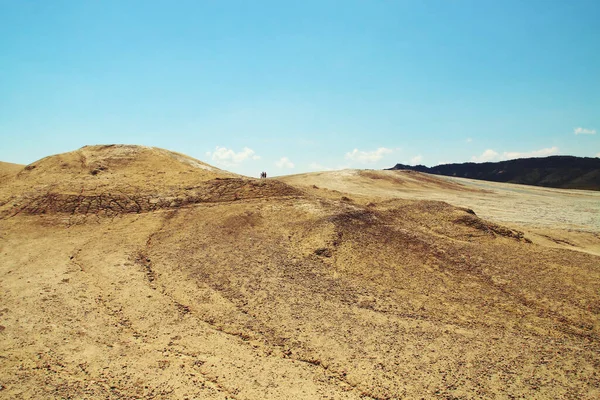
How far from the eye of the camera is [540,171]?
69.2 m

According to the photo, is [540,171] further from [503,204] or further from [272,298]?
[272,298]

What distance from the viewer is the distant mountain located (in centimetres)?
6066

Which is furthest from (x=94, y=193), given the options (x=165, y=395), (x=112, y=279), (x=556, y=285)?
(x=556, y=285)

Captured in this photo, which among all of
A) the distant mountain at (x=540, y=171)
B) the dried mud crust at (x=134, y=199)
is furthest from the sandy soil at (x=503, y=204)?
the distant mountain at (x=540, y=171)

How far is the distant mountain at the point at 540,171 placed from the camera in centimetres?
6066

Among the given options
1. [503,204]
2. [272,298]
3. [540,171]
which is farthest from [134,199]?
[540,171]

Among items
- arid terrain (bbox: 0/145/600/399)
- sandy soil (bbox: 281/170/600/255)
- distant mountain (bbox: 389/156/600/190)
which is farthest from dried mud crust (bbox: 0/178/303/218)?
distant mountain (bbox: 389/156/600/190)

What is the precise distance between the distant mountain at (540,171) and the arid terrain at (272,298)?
6063 cm

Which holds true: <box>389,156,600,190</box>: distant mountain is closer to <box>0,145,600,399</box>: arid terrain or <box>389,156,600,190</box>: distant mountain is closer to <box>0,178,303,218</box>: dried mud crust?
<box>0,145,600,399</box>: arid terrain

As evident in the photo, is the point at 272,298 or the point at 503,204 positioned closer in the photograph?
the point at 272,298

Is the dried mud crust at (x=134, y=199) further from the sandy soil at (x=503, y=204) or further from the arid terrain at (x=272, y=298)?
the sandy soil at (x=503, y=204)

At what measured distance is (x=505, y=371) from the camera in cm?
485

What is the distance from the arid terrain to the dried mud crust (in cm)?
6

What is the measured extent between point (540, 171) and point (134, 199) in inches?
3087
